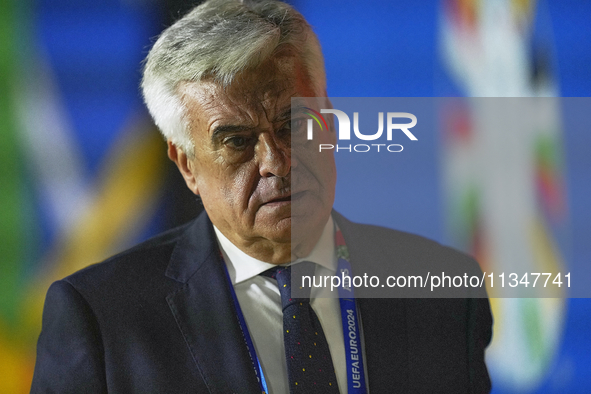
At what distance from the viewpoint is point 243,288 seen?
1520 mm

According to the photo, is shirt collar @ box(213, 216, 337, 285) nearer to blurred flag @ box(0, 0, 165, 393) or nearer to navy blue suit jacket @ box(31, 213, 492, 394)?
navy blue suit jacket @ box(31, 213, 492, 394)

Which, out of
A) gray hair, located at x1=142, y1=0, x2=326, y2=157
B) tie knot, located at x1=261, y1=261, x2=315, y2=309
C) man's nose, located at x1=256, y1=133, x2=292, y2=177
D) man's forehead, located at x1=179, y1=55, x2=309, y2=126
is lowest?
tie knot, located at x1=261, y1=261, x2=315, y2=309

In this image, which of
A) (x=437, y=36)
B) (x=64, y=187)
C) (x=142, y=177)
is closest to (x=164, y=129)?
(x=142, y=177)

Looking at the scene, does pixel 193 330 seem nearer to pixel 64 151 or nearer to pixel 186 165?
pixel 186 165

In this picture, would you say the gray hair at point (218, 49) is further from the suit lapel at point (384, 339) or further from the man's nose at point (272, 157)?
the suit lapel at point (384, 339)

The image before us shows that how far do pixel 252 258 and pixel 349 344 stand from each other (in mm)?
374

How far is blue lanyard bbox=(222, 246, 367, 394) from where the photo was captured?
1.42 metres

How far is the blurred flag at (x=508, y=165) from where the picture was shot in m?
1.64

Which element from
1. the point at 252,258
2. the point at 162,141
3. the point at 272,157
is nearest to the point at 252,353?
the point at 252,258

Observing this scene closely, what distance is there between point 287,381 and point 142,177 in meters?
0.86

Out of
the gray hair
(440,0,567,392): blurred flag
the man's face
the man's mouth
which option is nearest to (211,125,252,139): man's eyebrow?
the man's face

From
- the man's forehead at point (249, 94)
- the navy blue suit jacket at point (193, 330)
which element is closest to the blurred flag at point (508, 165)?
the navy blue suit jacket at point (193, 330)

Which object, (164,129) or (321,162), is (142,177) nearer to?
(164,129)

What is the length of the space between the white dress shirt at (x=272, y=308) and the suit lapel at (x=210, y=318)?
47 millimetres
